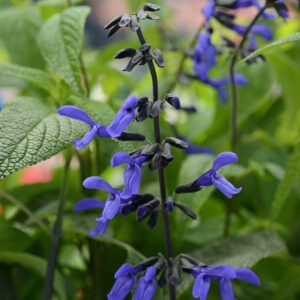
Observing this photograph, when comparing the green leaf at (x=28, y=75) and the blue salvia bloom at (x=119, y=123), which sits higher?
the blue salvia bloom at (x=119, y=123)

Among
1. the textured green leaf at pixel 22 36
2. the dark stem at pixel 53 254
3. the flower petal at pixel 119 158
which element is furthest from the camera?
the textured green leaf at pixel 22 36

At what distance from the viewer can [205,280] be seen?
20.9 inches

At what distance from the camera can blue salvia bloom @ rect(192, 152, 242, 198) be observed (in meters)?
0.53

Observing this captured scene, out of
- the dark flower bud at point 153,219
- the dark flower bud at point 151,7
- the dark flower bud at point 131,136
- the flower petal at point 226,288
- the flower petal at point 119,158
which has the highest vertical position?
the dark flower bud at point 151,7

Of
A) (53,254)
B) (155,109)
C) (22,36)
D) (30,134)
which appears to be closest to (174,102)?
(155,109)

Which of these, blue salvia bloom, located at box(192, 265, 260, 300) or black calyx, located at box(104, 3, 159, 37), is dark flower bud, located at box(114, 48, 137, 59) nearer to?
black calyx, located at box(104, 3, 159, 37)

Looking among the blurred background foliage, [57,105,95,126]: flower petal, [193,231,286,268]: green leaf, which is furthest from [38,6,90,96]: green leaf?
[193,231,286,268]: green leaf

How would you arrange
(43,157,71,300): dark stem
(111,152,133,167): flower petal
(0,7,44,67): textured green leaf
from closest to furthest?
(111,152,133,167): flower petal
(43,157,71,300): dark stem
(0,7,44,67): textured green leaf

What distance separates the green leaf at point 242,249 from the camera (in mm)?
704

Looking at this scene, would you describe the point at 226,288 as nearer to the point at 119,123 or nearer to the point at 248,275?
the point at 248,275

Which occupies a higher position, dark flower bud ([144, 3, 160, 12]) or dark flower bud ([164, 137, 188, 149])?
dark flower bud ([144, 3, 160, 12])

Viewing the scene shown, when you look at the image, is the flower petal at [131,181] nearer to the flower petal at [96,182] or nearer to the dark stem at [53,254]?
the flower petal at [96,182]

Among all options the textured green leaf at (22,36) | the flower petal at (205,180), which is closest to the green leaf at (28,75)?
the textured green leaf at (22,36)

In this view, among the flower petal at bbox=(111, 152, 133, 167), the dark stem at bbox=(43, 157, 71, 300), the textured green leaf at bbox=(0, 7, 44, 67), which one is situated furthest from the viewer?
the textured green leaf at bbox=(0, 7, 44, 67)
